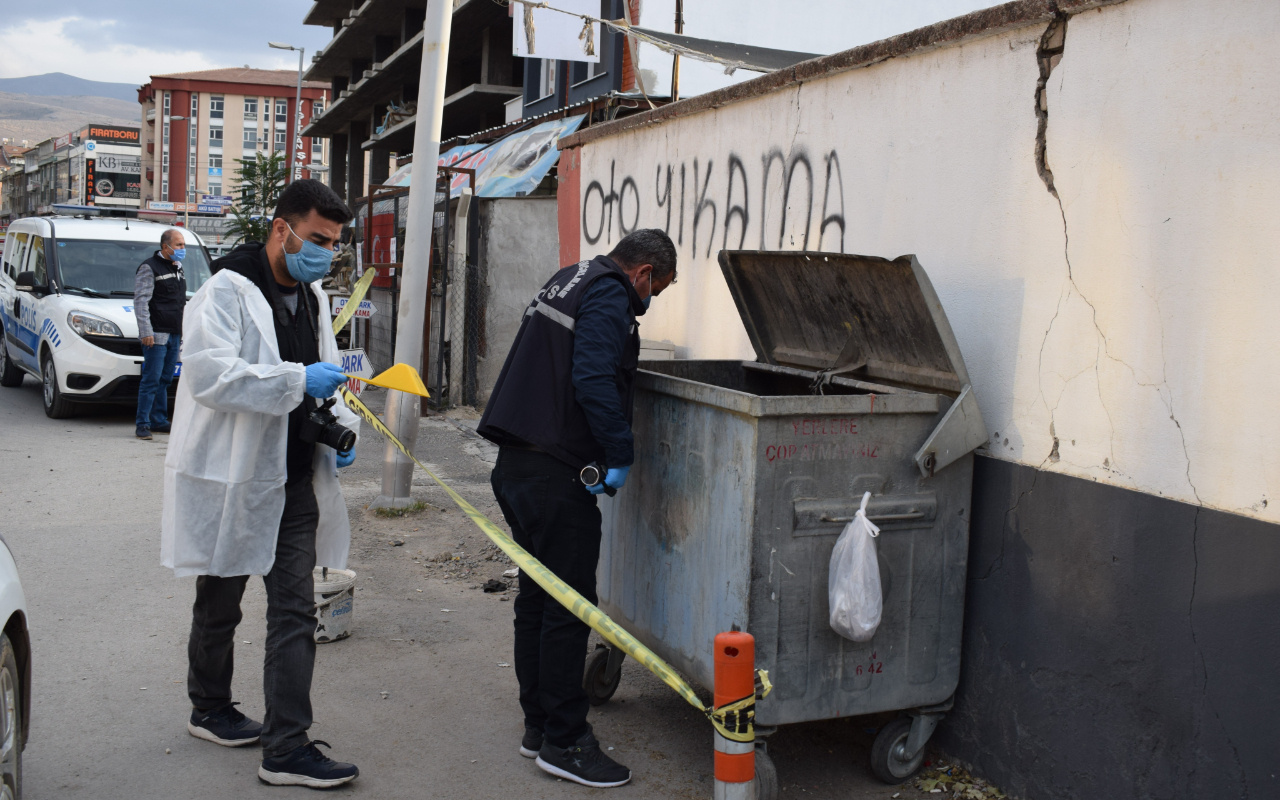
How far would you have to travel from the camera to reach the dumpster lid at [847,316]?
3.60 meters

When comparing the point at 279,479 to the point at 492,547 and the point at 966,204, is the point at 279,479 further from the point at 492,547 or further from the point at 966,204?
the point at 492,547

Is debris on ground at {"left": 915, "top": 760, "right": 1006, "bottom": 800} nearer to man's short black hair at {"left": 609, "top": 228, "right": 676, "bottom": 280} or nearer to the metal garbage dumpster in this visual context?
the metal garbage dumpster

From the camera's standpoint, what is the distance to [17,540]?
6301mm

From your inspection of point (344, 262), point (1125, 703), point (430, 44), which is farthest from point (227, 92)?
point (1125, 703)

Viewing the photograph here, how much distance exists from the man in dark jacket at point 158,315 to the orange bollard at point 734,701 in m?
8.47

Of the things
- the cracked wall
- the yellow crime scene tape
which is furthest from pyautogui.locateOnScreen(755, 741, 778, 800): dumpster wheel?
the cracked wall

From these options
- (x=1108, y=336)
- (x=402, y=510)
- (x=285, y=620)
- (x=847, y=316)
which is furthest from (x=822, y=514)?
Result: (x=402, y=510)

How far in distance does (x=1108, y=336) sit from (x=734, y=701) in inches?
63.0

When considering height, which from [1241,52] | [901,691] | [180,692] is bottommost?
[180,692]

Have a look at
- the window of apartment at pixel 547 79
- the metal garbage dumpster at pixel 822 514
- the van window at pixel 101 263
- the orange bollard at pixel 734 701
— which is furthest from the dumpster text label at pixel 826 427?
the window of apartment at pixel 547 79

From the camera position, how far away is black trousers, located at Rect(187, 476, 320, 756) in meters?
3.44

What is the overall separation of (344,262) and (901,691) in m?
Result: 12.5

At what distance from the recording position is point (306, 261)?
11.3ft

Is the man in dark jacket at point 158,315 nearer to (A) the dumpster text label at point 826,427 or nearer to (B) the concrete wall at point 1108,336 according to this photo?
(B) the concrete wall at point 1108,336
